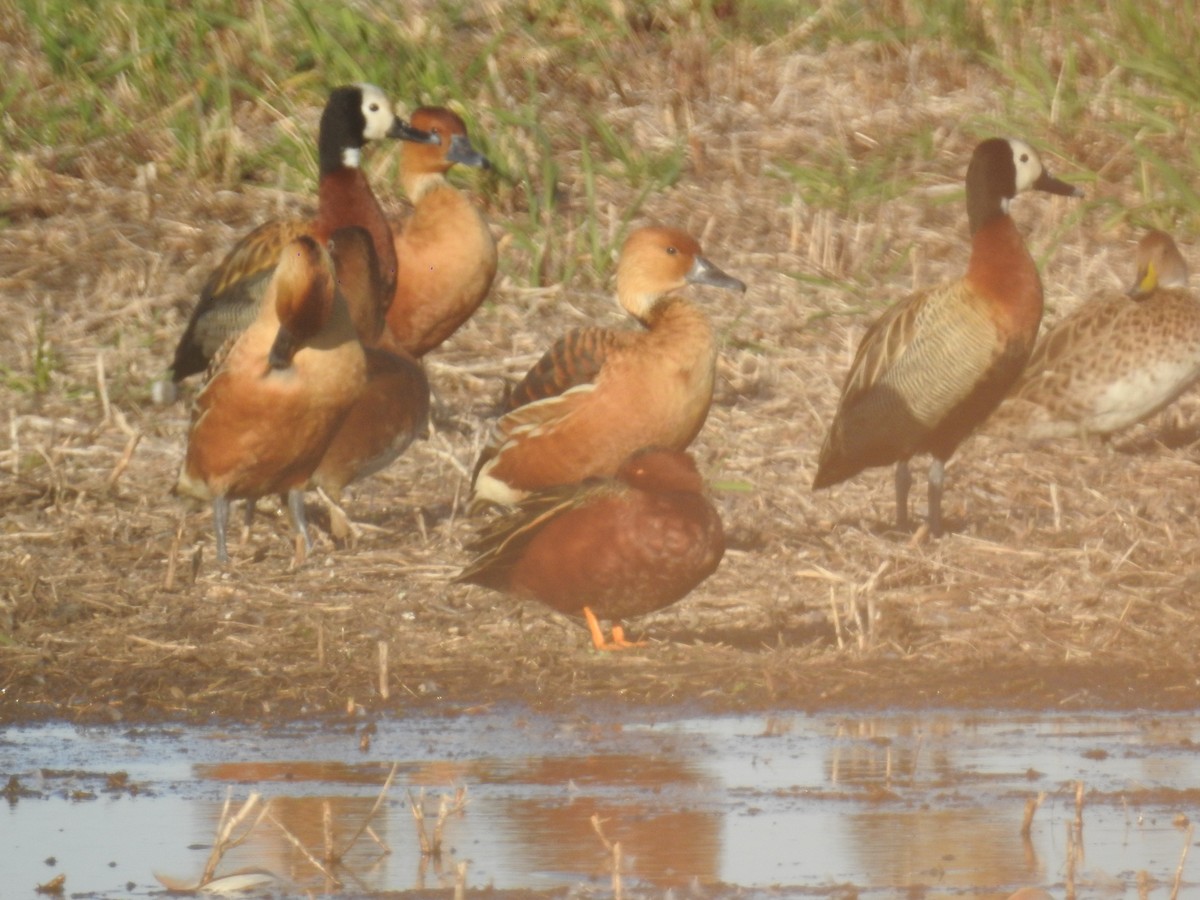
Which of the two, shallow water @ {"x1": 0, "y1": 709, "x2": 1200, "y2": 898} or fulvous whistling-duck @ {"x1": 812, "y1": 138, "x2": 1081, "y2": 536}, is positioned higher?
fulvous whistling-duck @ {"x1": 812, "y1": 138, "x2": 1081, "y2": 536}

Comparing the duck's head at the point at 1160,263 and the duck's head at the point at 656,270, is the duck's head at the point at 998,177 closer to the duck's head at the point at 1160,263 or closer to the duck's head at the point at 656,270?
the duck's head at the point at 1160,263

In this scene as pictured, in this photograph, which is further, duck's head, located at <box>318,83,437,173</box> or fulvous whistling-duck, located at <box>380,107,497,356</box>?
duck's head, located at <box>318,83,437,173</box>

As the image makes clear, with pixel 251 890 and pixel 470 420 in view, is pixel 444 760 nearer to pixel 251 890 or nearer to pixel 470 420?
pixel 251 890

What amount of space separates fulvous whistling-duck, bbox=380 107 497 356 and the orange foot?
8.59 feet

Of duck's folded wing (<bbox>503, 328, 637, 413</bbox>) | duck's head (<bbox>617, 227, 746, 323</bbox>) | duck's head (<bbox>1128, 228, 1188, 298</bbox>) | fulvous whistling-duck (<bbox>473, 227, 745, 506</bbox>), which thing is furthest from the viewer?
duck's head (<bbox>1128, 228, 1188, 298</bbox>)

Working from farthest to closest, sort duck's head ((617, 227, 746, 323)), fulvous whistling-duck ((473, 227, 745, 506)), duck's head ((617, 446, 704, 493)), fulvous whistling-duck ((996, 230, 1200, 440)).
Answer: fulvous whistling-duck ((996, 230, 1200, 440)) < duck's head ((617, 227, 746, 323)) < fulvous whistling-duck ((473, 227, 745, 506)) < duck's head ((617, 446, 704, 493))

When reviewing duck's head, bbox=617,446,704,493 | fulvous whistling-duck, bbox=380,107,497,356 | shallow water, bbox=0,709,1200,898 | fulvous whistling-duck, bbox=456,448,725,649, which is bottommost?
shallow water, bbox=0,709,1200,898

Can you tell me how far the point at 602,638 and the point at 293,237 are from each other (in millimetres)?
2941

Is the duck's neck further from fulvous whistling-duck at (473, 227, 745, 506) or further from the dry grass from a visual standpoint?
fulvous whistling-duck at (473, 227, 745, 506)

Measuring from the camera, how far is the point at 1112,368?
8812mm

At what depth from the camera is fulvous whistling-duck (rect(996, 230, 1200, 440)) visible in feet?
28.8

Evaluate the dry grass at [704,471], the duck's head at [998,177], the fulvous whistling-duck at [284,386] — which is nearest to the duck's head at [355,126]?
the dry grass at [704,471]

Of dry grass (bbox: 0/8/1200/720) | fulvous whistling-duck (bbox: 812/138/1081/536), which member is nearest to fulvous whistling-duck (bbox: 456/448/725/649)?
dry grass (bbox: 0/8/1200/720)

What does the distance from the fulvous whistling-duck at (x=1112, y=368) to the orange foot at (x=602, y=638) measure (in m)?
2.85
